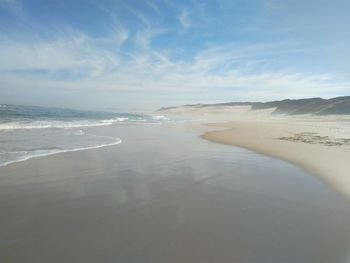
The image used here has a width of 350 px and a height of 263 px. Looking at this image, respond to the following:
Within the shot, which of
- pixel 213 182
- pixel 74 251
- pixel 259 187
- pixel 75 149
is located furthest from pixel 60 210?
pixel 75 149

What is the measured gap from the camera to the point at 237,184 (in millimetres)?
6090

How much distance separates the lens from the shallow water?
3.25 meters

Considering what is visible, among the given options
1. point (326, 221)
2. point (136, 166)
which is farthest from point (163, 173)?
point (326, 221)

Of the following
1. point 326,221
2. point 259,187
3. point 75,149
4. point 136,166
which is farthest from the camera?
point 75,149

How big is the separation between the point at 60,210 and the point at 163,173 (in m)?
2.90

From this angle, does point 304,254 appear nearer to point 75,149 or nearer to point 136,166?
point 136,166

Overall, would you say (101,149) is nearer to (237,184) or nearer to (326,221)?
(237,184)

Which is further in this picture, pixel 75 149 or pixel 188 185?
pixel 75 149

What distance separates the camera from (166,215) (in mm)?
4285

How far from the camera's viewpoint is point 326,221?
4211 mm

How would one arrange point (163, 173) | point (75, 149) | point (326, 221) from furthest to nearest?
point (75, 149) → point (163, 173) → point (326, 221)

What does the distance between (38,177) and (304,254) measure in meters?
5.06

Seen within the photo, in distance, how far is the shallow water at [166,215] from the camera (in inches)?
128

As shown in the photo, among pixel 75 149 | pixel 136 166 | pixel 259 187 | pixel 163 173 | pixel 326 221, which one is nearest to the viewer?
pixel 326 221
